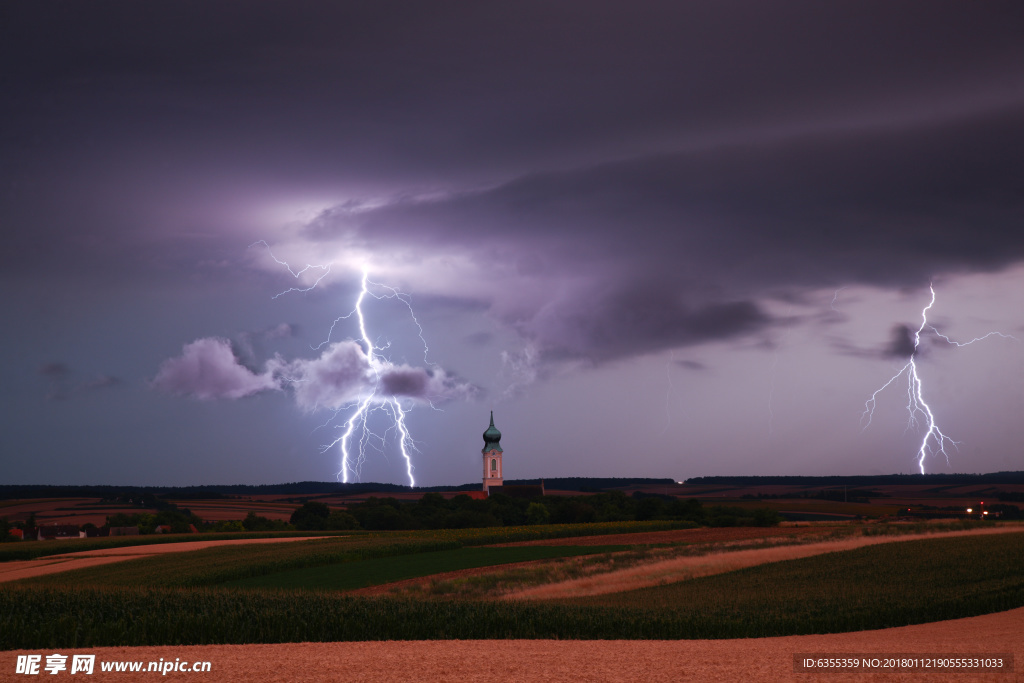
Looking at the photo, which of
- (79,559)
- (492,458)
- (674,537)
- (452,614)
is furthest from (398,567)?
(492,458)

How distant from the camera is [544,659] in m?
13.8

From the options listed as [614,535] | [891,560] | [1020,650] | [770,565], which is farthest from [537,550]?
[1020,650]

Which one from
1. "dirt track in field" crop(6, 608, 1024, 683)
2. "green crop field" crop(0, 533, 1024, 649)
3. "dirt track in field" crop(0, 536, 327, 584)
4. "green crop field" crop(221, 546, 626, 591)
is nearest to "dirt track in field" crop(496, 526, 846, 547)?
"green crop field" crop(221, 546, 626, 591)

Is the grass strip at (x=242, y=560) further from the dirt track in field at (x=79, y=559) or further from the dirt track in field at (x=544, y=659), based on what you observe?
the dirt track in field at (x=544, y=659)

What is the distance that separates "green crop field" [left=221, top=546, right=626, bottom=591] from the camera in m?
35.9

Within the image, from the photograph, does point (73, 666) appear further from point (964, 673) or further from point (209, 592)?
point (964, 673)

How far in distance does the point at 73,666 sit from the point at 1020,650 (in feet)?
55.2

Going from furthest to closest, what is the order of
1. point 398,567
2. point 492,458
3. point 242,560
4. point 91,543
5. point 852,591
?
Answer: point 492,458
point 91,543
point 398,567
point 242,560
point 852,591

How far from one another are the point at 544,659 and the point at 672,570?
21581 mm

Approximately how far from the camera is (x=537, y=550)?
51.5 m

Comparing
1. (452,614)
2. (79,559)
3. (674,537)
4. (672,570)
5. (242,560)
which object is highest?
(452,614)

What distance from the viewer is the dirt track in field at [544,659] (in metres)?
12.2

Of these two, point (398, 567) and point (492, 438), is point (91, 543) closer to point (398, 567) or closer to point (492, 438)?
point (398, 567)

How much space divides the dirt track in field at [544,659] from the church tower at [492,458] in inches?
4675
